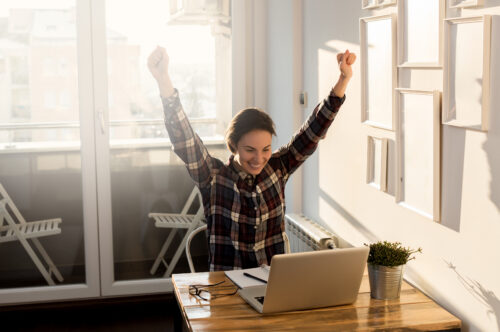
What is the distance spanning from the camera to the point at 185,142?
259 cm

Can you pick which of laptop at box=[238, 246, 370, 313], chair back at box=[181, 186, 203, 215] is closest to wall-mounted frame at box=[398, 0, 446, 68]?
laptop at box=[238, 246, 370, 313]

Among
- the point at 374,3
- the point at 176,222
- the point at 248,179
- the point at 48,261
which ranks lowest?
the point at 48,261

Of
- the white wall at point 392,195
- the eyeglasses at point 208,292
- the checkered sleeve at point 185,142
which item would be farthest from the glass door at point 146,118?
the eyeglasses at point 208,292

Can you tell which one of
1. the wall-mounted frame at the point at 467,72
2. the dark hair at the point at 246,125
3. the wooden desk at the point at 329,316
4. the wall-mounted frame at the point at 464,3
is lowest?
the wooden desk at the point at 329,316

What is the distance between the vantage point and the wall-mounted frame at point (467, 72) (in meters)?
1.94

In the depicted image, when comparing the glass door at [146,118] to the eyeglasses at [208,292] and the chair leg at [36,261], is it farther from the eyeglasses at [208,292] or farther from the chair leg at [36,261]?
the eyeglasses at [208,292]

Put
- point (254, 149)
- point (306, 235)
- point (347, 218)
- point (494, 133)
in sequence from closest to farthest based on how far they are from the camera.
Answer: point (494, 133)
point (254, 149)
point (347, 218)
point (306, 235)

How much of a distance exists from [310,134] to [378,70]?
367 millimetres

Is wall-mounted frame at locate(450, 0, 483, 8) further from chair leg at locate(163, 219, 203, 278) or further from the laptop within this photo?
chair leg at locate(163, 219, 203, 278)

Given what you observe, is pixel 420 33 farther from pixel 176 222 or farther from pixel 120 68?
pixel 176 222

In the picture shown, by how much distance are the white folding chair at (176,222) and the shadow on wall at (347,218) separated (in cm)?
118

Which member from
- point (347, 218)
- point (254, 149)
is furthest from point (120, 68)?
point (254, 149)

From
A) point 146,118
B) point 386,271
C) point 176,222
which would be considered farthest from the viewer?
point 176,222

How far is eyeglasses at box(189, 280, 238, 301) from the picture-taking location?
7.61 feet
